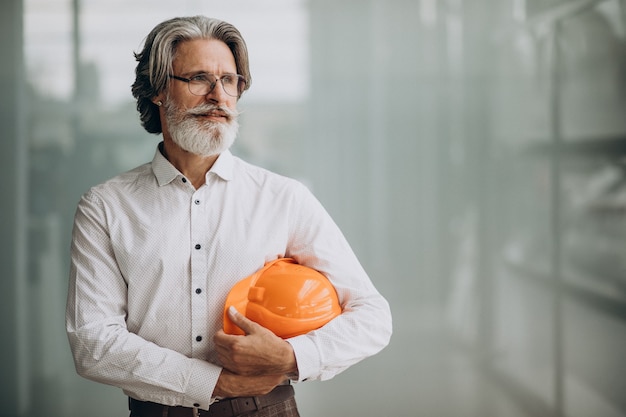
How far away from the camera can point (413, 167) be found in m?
3.35

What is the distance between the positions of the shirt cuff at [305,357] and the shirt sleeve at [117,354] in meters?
0.19

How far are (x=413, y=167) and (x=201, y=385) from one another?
2.17 m

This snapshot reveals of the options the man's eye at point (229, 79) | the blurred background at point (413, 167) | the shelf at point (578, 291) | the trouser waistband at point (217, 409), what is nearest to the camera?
the trouser waistband at point (217, 409)

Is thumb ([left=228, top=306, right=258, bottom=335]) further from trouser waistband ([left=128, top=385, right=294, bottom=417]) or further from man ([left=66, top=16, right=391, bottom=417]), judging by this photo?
trouser waistband ([left=128, top=385, right=294, bottom=417])

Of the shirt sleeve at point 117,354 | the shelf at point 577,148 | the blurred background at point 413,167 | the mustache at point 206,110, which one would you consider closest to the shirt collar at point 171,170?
the mustache at point 206,110

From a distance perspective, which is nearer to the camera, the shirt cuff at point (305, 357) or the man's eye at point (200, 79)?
the shirt cuff at point (305, 357)

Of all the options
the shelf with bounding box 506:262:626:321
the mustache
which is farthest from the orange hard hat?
the shelf with bounding box 506:262:626:321

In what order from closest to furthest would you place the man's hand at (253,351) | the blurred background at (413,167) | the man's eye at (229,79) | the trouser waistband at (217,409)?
the man's hand at (253,351) < the trouser waistband at (217,409) < the man's eye at (229,79) < the blurred background at (413,167)

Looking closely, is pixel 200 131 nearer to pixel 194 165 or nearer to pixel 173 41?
pixel 194 165

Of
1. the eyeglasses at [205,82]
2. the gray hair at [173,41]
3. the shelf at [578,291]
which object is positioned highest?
the gray hair at [173,41]

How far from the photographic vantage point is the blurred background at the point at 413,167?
3150 millimetres

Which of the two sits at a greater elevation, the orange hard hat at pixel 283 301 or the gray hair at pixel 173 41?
the gray hair at pixel 173 41

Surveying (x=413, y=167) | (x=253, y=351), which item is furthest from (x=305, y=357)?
(x=413, y=167)

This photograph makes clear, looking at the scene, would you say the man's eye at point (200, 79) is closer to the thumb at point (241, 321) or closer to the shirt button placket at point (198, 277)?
the shirt button placket at point (198, 277)
